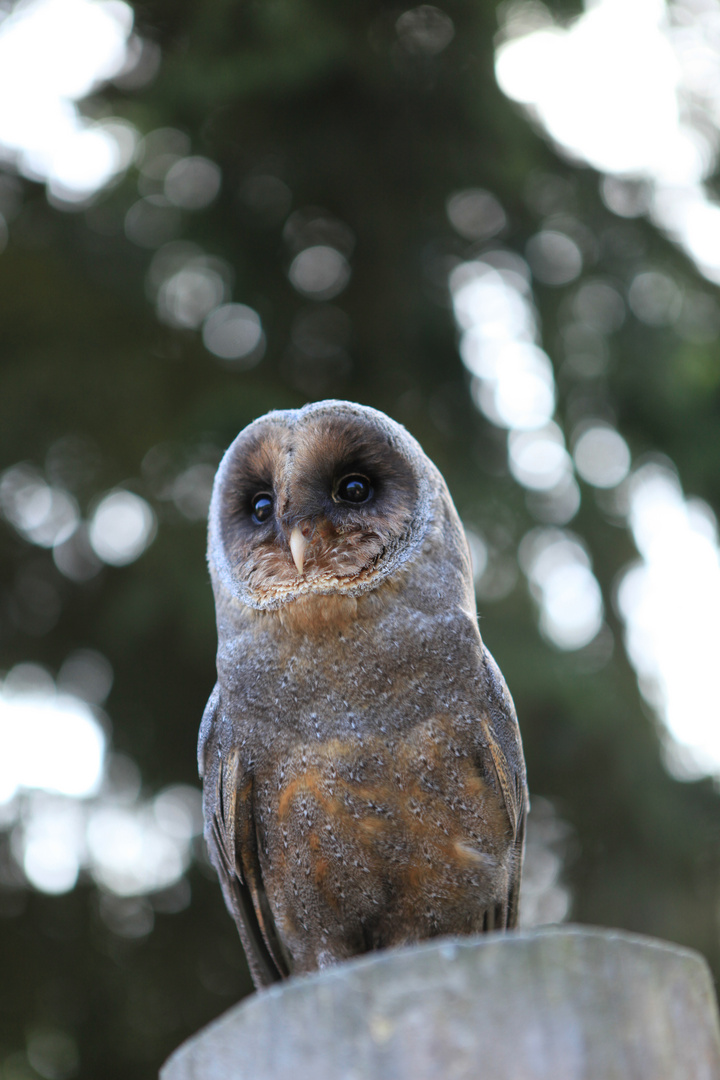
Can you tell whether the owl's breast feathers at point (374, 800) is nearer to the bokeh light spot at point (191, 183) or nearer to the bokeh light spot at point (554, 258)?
the bokeh light spot at point (191, 183)

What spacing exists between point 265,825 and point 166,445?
10.3 ft

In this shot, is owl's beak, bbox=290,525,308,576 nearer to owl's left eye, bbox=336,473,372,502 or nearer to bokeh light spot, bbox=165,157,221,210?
owl's left eye, bbox=336,473,372,502

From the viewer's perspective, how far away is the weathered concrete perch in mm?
1109

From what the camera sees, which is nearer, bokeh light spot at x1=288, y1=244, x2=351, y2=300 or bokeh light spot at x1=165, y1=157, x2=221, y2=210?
bokeh light spot at x1=165, y1=157, x2=221, y2=210

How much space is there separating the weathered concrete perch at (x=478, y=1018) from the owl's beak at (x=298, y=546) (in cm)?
114

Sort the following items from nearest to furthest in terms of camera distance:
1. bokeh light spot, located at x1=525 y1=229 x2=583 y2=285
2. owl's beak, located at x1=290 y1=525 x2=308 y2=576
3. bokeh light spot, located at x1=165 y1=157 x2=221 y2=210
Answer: owl's beak, located at x1=290 y1=525 x2=308 y2=576 < bokeh light spot, located at x1=165 y1=157 x2=221 y2=210 < bokeh light spot, located at x1=525 y1=229 x2=583 y2=285

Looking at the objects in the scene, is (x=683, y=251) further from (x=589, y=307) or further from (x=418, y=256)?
(x=418, y=256)

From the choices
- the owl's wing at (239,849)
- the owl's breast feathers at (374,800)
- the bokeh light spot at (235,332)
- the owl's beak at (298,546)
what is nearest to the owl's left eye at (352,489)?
the owl's beak at (298,546)

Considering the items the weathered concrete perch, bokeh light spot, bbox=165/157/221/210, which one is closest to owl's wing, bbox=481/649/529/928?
the weathered concrete perch

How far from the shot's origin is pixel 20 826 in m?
5.70

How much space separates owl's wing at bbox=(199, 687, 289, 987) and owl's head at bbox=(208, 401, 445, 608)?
434mm

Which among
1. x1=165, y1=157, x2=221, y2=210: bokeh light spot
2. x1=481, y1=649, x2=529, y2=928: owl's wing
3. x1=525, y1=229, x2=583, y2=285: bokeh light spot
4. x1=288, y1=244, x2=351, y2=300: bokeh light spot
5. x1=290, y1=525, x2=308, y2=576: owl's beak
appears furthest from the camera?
x1=525, y1=229, x2=583, y2=285: bokeh light spot

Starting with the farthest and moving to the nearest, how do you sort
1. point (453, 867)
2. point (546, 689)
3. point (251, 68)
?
point (546, 689), point (251, 68), point (453, 867)

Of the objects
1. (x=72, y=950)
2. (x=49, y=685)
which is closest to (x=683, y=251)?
(x=49, y=685)
